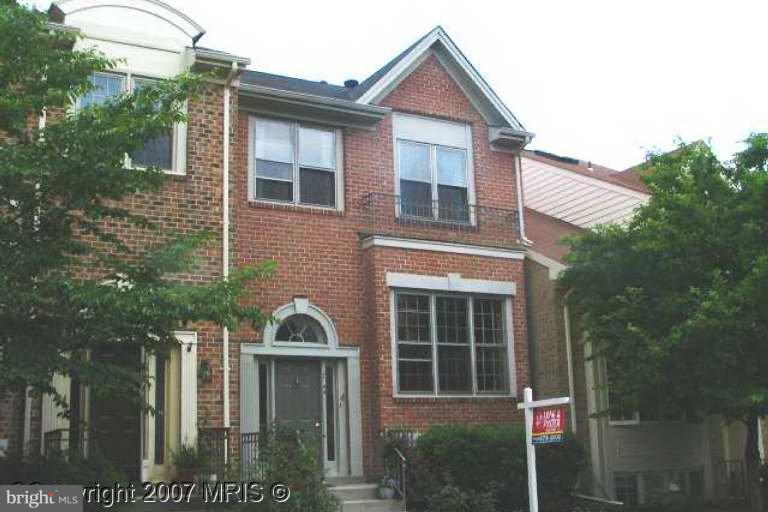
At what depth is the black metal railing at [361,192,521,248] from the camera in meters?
18.6

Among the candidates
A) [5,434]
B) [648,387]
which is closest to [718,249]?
[648,387]

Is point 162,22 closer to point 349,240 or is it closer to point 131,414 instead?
point 349,240

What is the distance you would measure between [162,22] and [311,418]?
23.4 ft

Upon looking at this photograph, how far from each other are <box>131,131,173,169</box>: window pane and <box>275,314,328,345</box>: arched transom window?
11.2ft

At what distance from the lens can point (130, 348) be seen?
15.1 meters

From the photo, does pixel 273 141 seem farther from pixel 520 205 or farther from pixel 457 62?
pixel 520 205

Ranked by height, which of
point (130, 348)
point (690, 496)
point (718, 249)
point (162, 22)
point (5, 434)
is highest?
point (162, 22)

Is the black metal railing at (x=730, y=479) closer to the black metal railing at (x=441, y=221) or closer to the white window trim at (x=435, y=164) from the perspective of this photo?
the black metal railing at (x=441, y=221)

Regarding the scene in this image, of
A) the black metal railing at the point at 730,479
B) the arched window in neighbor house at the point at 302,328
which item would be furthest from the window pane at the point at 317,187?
the black metal railing at the point at 730,479

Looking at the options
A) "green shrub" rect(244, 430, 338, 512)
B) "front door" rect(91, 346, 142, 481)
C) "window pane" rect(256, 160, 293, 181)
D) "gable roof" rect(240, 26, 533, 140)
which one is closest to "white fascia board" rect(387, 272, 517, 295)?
"window pane" rect(256, 160, 293, 181)

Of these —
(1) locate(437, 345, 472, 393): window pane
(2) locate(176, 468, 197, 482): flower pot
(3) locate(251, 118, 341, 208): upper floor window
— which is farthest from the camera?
(1) locate(437, 345, 472, 393): window pane

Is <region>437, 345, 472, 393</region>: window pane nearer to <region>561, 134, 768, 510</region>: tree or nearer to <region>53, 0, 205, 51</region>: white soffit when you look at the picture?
<region>561, 134, 768, 510</region>: tree

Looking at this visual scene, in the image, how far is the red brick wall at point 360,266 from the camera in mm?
17391

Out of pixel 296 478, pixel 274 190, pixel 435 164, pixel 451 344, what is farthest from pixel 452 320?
pixel 296 478
